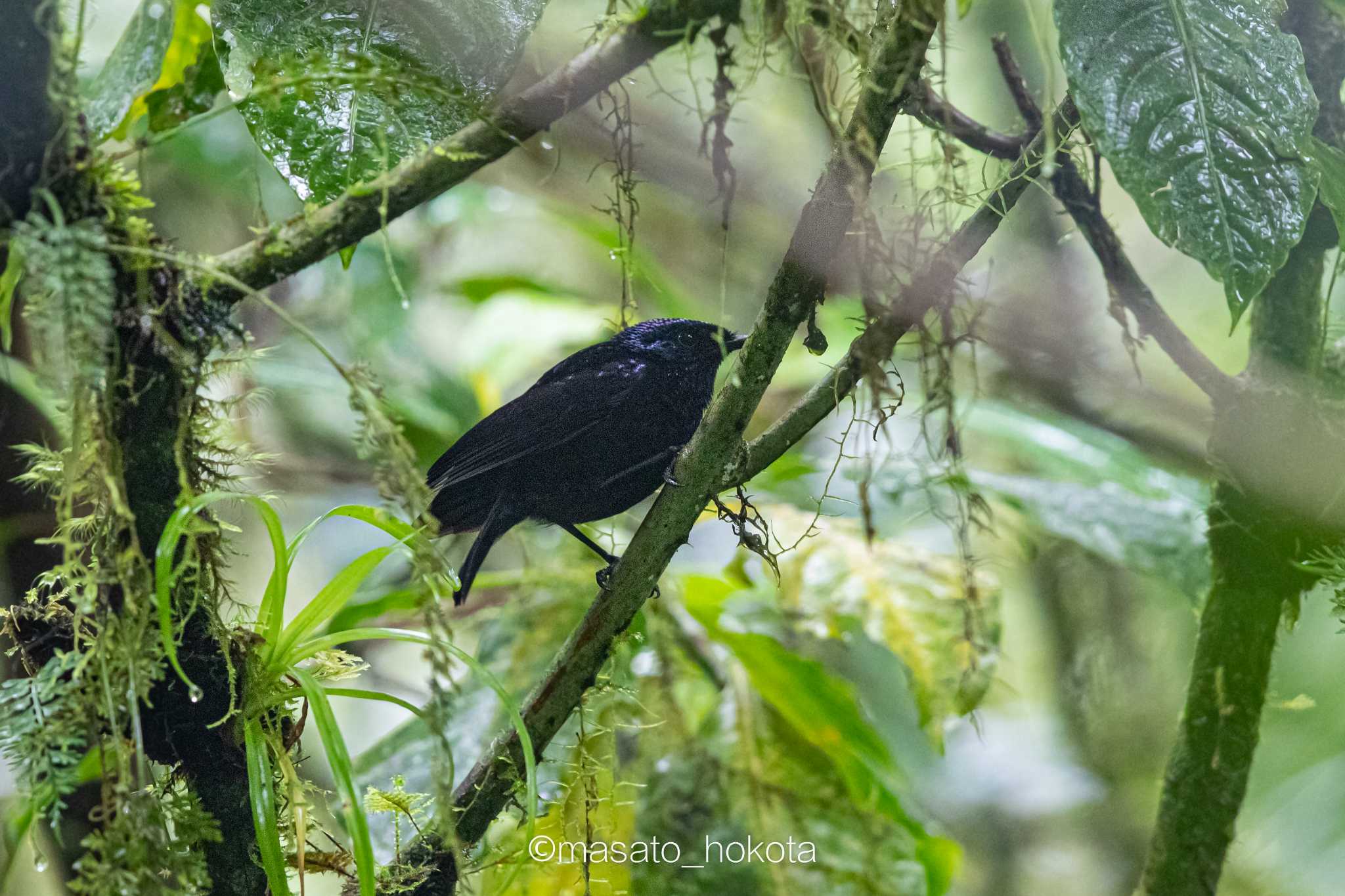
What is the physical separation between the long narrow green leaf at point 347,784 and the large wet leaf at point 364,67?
629 mm

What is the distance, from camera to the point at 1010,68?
5.33ft

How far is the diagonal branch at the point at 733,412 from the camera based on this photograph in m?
1.09

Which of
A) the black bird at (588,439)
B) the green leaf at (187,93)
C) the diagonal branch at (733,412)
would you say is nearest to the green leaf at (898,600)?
the black bird at (588,439)

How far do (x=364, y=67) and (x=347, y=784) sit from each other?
0.86 meters

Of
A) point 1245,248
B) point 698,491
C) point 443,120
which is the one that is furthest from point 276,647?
point 1245,248

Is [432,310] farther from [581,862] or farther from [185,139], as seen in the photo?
[581,862]

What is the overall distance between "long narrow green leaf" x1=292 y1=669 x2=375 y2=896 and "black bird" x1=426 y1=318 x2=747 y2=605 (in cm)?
85

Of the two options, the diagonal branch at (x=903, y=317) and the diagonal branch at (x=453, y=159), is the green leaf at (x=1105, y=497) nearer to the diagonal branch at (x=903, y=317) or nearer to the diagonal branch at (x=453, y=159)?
the diagonal branch at (x=903, y=317)

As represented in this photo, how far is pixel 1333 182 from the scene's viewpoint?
1.36 metres

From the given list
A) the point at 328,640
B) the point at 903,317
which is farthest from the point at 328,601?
the point at 903,317

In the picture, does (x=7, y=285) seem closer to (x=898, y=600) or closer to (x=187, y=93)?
(x=187, y=93)

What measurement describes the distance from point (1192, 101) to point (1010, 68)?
1.42 feet

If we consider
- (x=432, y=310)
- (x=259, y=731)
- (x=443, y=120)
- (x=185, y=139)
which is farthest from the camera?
(x=432, y=310)

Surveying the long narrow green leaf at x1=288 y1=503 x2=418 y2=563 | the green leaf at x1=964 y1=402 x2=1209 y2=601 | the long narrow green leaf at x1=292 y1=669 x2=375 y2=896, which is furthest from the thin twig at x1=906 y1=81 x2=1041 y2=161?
the long narrow green leaf at x1=292 y1=669 x2=375 y2=896
